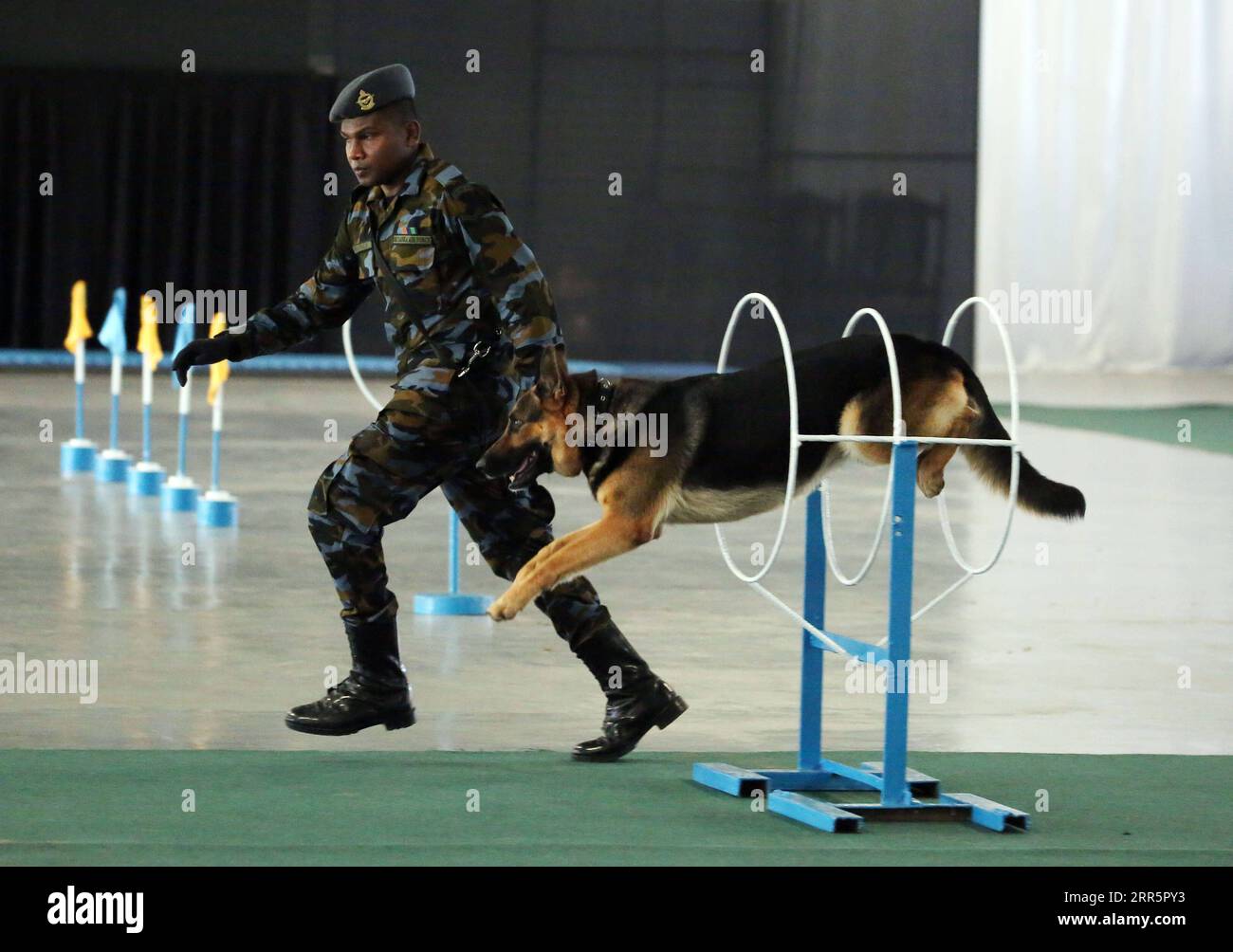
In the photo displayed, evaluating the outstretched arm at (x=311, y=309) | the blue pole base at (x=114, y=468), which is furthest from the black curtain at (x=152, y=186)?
the outstretched arm at (x=311, y=309)

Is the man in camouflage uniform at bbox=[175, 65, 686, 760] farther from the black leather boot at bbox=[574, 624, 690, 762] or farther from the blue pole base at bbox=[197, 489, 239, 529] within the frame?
the blue pole base at bbox=[197, 489, 239, 529]

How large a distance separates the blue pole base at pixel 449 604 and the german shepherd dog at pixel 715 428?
11.0 ft

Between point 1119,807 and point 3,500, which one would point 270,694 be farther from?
point 3,500

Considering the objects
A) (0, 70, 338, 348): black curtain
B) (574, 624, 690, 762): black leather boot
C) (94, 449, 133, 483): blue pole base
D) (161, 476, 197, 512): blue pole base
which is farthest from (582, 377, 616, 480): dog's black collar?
(0, 70, 338, 348): black curtain

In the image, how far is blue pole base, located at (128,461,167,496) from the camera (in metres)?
11.3

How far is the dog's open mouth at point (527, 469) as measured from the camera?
450 cm

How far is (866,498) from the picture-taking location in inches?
484

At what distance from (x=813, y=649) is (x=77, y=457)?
8.36 meters

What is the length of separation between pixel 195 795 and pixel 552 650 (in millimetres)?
2578

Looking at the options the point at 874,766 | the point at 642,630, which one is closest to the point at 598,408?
the point at 874,766

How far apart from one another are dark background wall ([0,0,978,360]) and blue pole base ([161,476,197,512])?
469 inches

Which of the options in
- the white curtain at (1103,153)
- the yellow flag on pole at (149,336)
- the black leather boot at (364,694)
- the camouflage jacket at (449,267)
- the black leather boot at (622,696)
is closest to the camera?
the camouflage jacket at (449,267)

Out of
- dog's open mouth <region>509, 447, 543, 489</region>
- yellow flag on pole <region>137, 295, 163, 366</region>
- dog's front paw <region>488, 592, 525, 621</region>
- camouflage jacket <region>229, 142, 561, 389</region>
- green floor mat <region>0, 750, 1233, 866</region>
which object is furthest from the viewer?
yellow flag on pole <region>137, 295, 163, 366</region>

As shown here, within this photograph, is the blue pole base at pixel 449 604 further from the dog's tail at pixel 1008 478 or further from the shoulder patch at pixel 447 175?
the dog's tail at pixel 1008 478
